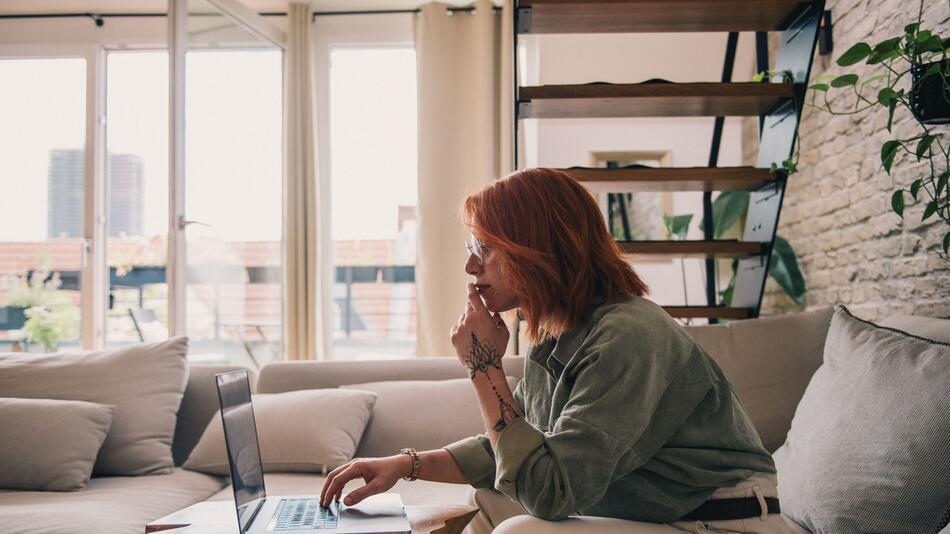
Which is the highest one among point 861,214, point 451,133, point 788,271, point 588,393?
point 451,133

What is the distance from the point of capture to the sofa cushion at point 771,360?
221 centimetres

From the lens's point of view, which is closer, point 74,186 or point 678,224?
point 678,224

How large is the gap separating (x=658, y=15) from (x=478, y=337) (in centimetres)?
159

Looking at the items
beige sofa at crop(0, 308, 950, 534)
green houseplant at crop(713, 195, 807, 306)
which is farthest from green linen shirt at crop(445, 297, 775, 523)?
green houseplant at crop(713, 195, 807, 306)

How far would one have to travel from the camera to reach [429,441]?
2.59 meters

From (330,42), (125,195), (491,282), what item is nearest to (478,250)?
(491,282)

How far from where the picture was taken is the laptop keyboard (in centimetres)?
133

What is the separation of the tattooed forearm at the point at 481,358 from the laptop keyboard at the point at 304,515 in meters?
0.34

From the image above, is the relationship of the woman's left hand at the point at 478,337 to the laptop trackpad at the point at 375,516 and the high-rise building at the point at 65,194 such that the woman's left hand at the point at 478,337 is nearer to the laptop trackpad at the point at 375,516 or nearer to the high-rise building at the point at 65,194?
the laptop trackpad at the point at 375,516

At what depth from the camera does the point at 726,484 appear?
131cm

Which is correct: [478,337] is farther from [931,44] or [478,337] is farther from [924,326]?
[931,44]

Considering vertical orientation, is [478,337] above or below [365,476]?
above

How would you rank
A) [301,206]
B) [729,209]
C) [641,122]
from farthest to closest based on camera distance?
[301,206] → [641,122] → [729,209]

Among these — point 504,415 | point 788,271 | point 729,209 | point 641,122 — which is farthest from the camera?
point 641,122
